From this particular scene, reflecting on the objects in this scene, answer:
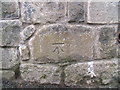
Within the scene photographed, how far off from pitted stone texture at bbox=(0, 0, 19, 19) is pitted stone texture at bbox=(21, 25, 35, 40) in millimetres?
134

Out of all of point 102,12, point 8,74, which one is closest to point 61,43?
point 102,12

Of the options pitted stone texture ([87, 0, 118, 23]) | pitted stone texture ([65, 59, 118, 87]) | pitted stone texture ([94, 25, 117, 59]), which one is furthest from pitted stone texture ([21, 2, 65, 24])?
pitted stone texture ([65, 59, 118, 87])

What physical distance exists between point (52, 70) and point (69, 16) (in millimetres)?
478

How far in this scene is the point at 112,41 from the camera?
198 centimetres

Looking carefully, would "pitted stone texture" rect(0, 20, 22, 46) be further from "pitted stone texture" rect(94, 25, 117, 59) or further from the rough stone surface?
"pitted stone texture" rect(94, 25, 117, 59)

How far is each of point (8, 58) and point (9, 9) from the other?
0.42 meters

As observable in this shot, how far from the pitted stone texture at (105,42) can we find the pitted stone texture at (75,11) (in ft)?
0.58

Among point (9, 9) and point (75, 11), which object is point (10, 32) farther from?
point (75, 11)

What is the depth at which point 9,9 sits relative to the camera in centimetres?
196

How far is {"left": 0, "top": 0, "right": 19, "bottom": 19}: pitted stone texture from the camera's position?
6.38 ft

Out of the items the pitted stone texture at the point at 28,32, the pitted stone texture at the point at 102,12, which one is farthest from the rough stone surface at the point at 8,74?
the pitted stone texture at the point at 102,12

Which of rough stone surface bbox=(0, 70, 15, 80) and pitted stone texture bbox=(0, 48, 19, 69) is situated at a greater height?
pitted stone texture bbox=(0, 48, 19, 69)

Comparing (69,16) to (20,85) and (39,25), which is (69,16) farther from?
(20,85)

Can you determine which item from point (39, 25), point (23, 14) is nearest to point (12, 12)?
point (23, 14)
